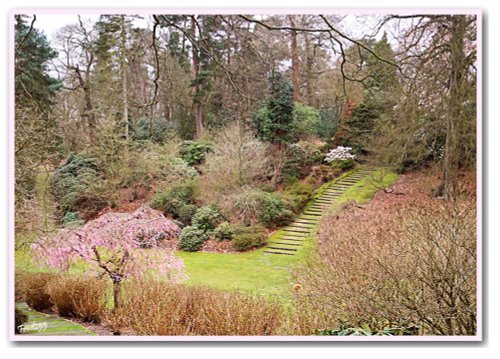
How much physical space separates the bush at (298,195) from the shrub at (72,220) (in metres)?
1.48

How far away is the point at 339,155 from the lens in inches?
126

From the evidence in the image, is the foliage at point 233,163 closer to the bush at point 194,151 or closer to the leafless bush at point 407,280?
the bush at point 194,151

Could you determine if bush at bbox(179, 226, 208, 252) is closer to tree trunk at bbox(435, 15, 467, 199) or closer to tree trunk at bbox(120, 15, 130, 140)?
tree trunk at bbox(120, 15, 130, 140)

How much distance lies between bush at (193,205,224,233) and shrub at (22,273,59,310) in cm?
108

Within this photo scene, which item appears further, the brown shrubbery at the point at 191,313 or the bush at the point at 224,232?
the bush at the point at 224,232

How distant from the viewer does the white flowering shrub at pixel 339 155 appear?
3184mm

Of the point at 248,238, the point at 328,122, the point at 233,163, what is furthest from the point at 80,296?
the point at 328,122

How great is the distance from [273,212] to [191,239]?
622 millimetres

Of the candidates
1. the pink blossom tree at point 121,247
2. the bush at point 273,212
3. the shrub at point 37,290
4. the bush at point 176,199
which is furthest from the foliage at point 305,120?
the shrub at point 37,290

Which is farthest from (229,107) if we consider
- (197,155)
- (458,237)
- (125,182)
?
(458,237)

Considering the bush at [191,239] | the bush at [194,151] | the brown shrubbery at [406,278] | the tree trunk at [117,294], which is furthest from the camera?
the bush at [194,151]

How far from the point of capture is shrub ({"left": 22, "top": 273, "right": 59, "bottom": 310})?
111 inches

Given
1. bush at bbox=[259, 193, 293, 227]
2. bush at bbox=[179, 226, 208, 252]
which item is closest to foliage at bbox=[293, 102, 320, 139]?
bush at bbox=[259, 193, 293, 227]

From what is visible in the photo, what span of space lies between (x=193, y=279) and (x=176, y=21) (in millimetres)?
1751
